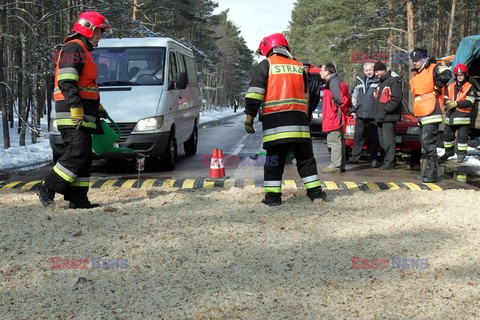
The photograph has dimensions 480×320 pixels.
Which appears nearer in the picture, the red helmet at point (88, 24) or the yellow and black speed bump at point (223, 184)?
the red helmet at point (88, 24)

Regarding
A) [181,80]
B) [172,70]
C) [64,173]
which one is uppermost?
[172,70]

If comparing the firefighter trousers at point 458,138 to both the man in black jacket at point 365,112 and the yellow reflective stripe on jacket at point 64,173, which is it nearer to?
the man in black jacket at point 365,112

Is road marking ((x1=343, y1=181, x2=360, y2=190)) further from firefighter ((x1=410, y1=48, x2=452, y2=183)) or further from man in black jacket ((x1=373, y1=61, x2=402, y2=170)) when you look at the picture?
man in black jacket ((x1=373, y1=61, x2=402, y2=170))

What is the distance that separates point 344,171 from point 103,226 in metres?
5.99

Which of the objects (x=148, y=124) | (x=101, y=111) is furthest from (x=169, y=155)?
(x=101, y=111)

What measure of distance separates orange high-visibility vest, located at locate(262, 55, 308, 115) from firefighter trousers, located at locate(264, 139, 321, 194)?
0.45 metres

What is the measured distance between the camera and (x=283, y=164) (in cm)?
668

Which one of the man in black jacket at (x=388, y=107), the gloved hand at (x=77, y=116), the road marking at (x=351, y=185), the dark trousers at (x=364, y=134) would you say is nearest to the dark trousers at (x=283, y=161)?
the road marking at (x=351, y=185)

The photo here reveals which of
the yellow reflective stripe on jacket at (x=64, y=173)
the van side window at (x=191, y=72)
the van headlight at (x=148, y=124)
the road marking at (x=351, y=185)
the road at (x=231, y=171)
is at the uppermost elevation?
the van side window at (x=191, y=72)

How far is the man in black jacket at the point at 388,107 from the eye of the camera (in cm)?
1062

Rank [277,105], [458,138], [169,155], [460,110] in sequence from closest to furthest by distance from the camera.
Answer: [277,105] < [169,155] < [460,110] < [458,138]

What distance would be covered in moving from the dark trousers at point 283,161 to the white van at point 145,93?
347cm

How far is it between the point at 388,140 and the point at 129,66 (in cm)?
510

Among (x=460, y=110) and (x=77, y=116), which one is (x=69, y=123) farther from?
(x=460, y=110)
